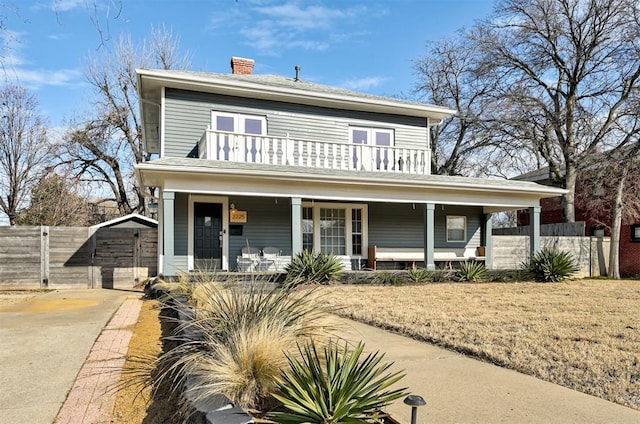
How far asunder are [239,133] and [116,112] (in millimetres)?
17217

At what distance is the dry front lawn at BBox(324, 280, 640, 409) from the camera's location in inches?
168

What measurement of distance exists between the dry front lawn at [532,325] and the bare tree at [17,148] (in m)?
20.0

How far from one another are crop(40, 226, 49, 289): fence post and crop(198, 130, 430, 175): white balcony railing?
505cm

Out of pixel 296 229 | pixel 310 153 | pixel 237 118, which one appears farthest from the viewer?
pixel 237 118

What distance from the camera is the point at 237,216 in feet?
44.5

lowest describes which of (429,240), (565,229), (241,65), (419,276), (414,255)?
(419,276)

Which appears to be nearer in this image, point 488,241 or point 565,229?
point 488,241

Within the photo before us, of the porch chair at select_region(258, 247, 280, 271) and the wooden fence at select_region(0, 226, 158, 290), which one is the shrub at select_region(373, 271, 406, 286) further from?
the wooden fence at select_region(0, 226, 158, 290)

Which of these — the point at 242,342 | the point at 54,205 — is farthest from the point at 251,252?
the point at 54,205

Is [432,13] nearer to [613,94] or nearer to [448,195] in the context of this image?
[448,195]

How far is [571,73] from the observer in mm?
21141

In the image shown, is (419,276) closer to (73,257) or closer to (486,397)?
(486,397)

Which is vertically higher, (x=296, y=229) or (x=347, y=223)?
(x=347, y=223)

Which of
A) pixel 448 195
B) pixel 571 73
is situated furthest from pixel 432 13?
pixel 571 73
